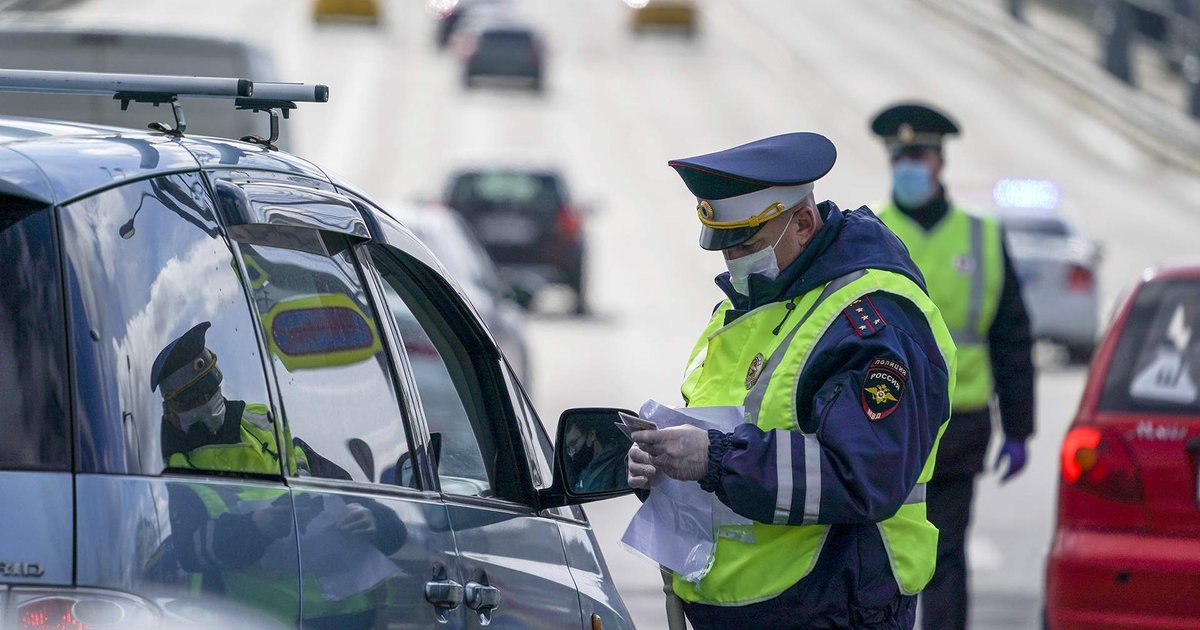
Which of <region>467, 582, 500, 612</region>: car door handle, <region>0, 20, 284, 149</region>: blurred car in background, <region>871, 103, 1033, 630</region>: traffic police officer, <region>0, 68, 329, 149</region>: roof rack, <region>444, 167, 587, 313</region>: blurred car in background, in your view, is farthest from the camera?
<region>444, 167, 587, 313</region>: blurred car in background

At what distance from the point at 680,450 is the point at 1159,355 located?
2.92 meters

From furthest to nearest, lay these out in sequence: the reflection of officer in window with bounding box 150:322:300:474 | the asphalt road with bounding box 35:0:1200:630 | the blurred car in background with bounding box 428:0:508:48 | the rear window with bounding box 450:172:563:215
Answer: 1. the blurred car in background with bounding box 428:0:508:48
2. the asphalt road with bounding box 35:0:1200:630
3. the rear window with bounding box 450:172:563:215
4. the reflection of officer in window with bounding box 150:322:300:474

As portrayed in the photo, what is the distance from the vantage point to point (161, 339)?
2637 mm

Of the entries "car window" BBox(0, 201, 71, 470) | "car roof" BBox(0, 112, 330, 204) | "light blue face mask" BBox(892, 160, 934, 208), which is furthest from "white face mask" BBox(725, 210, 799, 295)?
"light blue face mask" BBox(892, 160, 934, 208)

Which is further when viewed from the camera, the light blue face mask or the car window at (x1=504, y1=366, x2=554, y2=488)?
the light blue face mask

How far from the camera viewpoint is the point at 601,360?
1888 cm

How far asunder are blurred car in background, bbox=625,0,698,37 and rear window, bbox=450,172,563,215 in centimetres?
3186

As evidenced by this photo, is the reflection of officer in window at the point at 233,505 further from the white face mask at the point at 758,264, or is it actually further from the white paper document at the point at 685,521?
the white face mask at the point at 758,264

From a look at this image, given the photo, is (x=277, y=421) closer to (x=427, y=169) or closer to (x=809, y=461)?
(x=809, y=461)

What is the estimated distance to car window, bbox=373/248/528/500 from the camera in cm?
364

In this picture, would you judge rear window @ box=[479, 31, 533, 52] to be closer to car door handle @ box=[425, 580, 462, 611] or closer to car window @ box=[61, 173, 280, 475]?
car door handle @ box=[425, 580, 462, 611]

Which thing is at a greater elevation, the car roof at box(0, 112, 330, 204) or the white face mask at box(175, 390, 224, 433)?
the car roof at box(0, 112, 330, 204)

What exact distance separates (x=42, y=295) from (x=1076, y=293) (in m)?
17.4

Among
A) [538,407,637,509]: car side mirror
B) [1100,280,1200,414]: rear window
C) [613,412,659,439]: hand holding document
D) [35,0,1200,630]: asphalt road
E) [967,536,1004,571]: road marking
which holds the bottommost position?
[35,0,1200,630]: asphalt road
